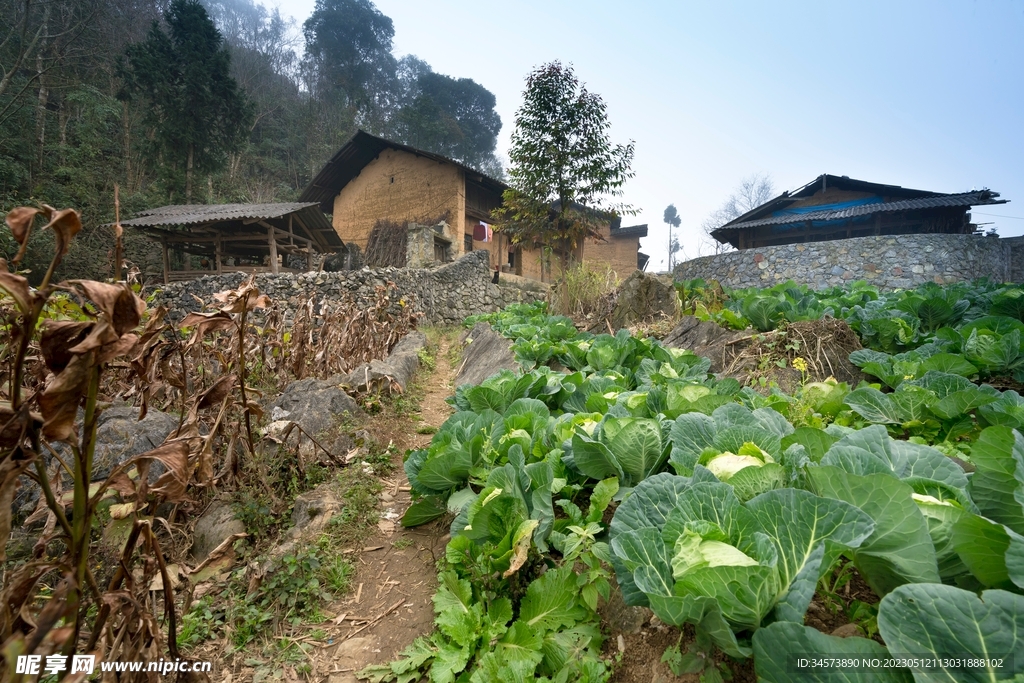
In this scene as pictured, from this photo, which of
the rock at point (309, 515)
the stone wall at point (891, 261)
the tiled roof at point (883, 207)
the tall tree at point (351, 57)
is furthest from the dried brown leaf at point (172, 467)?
the tall tree at point (351, 57)

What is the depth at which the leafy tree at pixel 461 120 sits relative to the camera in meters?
31.0

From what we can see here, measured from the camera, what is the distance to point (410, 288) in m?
12.0

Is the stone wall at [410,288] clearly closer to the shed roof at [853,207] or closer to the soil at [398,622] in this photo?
the soil at [398,622]

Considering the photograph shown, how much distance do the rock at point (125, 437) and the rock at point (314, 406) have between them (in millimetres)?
594

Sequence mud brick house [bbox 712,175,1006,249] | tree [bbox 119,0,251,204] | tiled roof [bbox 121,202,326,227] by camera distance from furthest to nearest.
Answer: tree [bbox 119,0,251,204] → mud brick house [bbox 712,175,1006,249] → tiled roof [bbox 121,202,326,227]

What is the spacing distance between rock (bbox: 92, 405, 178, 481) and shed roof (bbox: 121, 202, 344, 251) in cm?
1250

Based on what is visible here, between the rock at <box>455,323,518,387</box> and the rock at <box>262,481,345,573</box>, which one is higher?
the rock at <box>455,323,518,387</box>

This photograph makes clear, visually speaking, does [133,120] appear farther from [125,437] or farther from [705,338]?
[705,338]

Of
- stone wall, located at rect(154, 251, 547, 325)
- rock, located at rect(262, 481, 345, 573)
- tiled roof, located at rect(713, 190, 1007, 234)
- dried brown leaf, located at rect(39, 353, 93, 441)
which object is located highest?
tiled roof, located at rect(713, 190, 1007, 234)

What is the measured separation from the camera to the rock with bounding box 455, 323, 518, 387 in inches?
169

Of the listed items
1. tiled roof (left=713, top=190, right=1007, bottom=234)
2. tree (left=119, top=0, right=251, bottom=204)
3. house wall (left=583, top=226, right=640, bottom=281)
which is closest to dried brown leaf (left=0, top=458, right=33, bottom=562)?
tiled roof (left=713, top=190, right=1007, bottom=234)

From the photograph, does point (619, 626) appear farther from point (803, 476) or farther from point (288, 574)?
point (288, 574)

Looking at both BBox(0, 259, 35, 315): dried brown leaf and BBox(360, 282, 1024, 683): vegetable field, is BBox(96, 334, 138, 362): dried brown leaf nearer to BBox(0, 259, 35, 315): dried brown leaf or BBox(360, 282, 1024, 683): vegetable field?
BBox(0, 259, 35, 315): dried brown leaf

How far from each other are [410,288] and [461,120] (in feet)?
92.2
